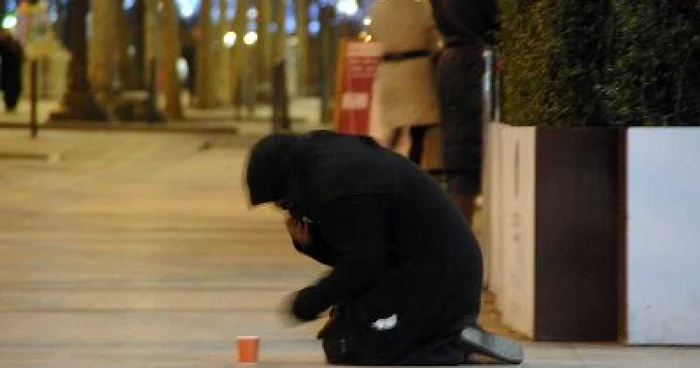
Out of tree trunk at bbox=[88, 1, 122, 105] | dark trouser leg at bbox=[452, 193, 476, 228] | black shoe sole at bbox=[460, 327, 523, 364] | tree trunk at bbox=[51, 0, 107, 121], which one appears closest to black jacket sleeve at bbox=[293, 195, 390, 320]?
black shoe sole at bbox=[460, 327, 523, 364]

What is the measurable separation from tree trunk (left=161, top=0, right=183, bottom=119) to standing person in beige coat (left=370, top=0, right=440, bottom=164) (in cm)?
2272

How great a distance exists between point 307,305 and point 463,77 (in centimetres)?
336

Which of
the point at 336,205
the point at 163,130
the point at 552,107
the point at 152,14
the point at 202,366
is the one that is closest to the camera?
the point at 336,205

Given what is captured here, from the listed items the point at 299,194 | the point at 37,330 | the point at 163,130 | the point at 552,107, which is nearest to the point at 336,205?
the point at 299,194

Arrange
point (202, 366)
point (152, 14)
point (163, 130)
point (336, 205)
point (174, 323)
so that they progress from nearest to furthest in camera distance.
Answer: point (336, 205), point (202, 366), point (174, 323), point (163, 130), point (152, 14)

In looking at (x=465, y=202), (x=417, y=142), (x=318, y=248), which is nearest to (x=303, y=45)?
(x=417, y=142)

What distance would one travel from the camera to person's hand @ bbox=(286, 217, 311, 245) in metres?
7.29

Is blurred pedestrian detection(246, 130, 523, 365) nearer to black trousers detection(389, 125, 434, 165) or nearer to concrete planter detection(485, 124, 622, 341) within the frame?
concrete planter detection(485, 124, 622, 341)

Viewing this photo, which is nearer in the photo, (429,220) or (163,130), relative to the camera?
(429,220)

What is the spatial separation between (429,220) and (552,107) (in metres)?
1.16

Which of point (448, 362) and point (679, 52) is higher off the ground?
point (679, 52)

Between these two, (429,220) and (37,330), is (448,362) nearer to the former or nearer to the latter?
(429,220)

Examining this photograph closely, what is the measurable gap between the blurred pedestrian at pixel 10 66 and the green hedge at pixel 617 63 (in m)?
24.4

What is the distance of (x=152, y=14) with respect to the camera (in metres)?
42.2
